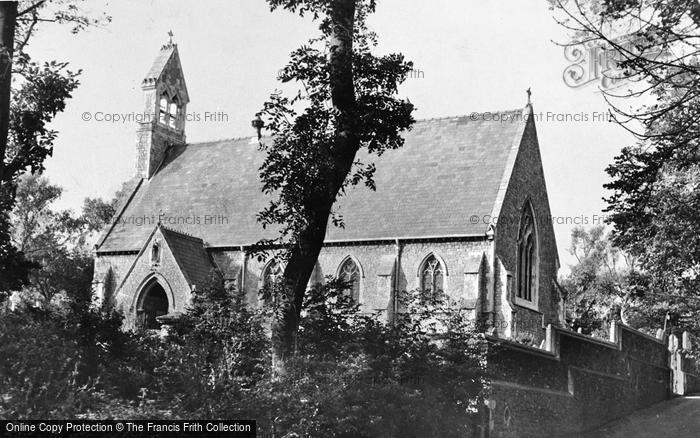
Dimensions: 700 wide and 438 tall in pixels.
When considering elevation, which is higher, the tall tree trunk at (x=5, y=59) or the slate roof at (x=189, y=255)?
the slate roof at (x=189, y=255)

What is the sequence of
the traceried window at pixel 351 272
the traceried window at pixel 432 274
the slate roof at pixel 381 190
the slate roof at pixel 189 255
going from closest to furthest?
the traceried window at pixel 432 274 → the slate roof at pixel 381 190 → the slate roof at pixel 189 255 → the traceried window at pixel 351 272

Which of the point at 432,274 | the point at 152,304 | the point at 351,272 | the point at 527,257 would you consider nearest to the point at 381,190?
the point at 351,272

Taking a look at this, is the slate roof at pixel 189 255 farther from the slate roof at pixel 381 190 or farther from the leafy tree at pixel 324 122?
the leafy tree at pixel 324 122

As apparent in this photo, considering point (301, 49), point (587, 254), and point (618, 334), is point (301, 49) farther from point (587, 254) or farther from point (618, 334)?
point (587, 254)

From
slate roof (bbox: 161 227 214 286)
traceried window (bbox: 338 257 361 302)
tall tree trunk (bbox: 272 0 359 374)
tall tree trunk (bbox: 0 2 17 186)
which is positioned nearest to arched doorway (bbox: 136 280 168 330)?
slate roof (bbox: 161 227 214 286)

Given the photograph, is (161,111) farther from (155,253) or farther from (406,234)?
(406,234)

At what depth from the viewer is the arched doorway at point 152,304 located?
31.7 meters

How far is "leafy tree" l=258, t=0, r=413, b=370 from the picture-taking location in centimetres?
1423

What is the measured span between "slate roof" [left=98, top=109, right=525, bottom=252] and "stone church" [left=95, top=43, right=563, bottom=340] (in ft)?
0.18

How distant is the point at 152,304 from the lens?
3231 cm

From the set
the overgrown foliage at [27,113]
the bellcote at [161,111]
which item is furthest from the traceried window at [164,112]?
the overgrown foliage at [27,113]

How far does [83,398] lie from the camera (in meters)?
10.6

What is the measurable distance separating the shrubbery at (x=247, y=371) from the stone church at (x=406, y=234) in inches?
504

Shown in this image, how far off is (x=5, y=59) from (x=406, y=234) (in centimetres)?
1953
